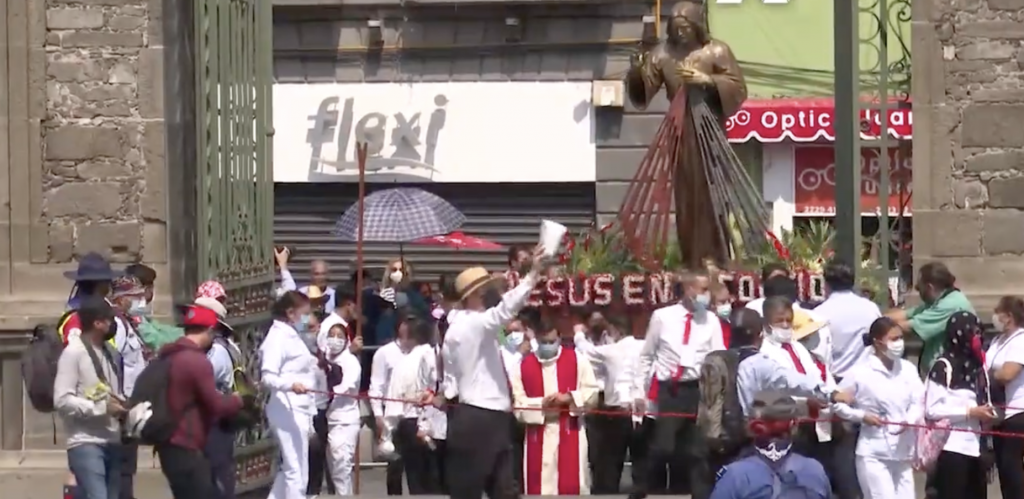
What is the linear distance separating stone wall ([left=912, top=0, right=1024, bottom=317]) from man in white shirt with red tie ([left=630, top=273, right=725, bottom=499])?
A: 2.09 m

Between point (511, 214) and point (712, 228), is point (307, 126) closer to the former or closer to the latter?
point (511, 214)

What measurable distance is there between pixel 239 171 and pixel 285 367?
2.27 m

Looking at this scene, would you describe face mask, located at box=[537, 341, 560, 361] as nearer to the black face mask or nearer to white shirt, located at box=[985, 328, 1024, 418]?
the black face mask

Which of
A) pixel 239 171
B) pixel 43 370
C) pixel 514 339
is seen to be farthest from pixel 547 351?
pixel 43 370

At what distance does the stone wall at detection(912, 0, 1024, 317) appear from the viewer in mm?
13734

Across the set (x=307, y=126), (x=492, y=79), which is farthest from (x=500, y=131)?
(x=307, y=126)

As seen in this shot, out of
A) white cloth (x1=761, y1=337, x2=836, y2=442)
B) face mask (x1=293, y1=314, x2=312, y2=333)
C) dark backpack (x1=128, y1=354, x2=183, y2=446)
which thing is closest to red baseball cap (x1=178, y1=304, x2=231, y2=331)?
dark backpack (x1=128, y1=354, x2=183, y2=446)

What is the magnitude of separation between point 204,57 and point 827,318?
4.43m

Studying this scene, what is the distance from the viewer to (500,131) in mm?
22984

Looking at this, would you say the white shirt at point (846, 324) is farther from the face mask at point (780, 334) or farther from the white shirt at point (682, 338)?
the face mask at point (780, 334)

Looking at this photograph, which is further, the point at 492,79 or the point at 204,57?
the point at 492,79

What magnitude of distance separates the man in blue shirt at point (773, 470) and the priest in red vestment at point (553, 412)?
6476mm

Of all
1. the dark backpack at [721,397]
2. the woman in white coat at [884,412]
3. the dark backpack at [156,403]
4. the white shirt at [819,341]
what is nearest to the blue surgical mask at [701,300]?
the white shirt at [819,341]

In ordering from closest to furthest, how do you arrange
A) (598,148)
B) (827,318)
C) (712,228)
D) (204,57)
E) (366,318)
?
(827,318) → (204,57) → (712,228) → (366,318) → (598,148)
